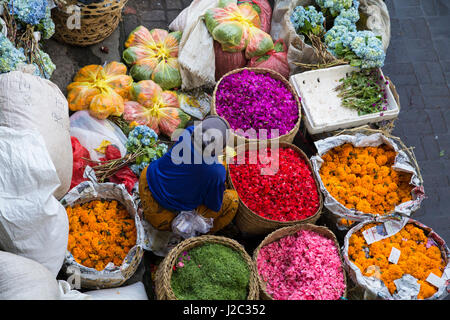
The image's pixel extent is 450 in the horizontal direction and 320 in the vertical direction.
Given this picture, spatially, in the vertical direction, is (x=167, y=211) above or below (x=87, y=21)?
below

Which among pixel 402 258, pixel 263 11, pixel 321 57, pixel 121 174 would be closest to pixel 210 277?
pixel 121 174

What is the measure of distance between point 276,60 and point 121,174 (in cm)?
178

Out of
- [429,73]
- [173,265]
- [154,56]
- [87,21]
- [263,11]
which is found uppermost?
[87,21]

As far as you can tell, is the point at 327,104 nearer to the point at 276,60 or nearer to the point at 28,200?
the point at 276,60

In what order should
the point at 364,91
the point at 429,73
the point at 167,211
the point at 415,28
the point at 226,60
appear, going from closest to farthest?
1. the point at 167,211
2. the point at 364,91
3. the point at 226,60
4. the point at 429,73
5. the point at 415,28

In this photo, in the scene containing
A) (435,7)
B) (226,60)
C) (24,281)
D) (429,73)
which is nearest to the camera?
(24,281)

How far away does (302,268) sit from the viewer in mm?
3164

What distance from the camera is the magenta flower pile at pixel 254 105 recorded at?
3.73 metres

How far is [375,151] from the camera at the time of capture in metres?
3.78

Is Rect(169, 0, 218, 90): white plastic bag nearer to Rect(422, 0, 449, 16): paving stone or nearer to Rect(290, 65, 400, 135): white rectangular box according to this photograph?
Rect(290, 65, 400, 135): white rectangular box

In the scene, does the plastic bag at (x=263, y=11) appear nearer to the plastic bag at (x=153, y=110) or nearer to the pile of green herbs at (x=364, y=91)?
the pile of green herbs at (x=364, y=91)

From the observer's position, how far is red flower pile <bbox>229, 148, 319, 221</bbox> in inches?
134

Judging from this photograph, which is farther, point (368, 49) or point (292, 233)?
point (368, 49)

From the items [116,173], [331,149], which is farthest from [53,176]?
[331,149]
